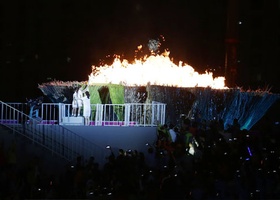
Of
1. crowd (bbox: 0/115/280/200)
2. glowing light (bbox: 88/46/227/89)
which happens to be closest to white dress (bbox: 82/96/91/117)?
crowd (bbox: 0/115/280/200)

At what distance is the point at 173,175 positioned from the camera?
621 inches

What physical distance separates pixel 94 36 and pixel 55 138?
1862 cm

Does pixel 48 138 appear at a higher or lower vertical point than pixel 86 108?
lower

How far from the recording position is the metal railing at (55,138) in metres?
20.1

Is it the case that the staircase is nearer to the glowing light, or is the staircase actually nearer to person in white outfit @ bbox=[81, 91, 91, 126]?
person in white outfit @ bbox=[81, 91, 91, 126]

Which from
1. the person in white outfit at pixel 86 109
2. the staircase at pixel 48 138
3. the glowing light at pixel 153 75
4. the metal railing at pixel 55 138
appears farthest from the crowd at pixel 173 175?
the glowing light at pixel 153 75

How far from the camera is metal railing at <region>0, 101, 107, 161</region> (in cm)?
2009

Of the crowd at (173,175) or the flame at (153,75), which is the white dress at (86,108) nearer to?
the crowd at (173,175)

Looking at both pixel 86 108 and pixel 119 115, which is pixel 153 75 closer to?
pixel 119 115

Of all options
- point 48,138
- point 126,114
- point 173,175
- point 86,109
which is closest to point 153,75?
point 126,114

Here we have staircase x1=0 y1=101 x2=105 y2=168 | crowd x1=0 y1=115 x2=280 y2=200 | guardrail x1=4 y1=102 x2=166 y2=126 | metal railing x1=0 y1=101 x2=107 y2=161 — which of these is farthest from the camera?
guardrail x1=4 y1=102 x2=166 y2=126

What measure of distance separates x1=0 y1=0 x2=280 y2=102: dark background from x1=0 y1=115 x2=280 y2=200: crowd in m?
15.8

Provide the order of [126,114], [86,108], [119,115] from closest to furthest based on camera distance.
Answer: [86,108]
[126,114]
[119,115]

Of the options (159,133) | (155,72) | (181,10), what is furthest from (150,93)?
(181,10)
